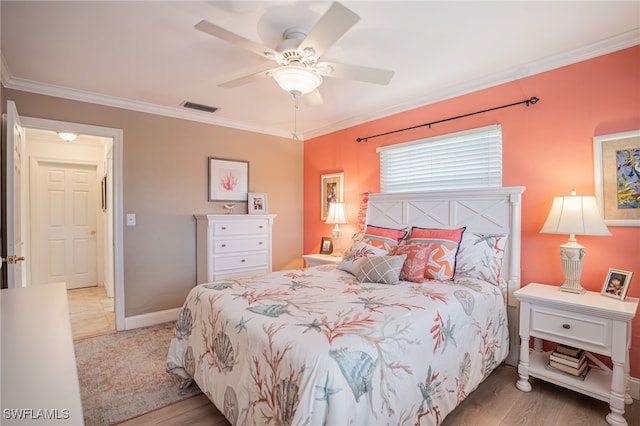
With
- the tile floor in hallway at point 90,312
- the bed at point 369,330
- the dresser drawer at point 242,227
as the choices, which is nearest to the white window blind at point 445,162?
the bed at point 369,330

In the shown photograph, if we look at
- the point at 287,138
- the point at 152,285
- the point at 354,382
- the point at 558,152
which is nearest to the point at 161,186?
the point at 152,285

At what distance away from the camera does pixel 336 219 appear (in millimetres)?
3918

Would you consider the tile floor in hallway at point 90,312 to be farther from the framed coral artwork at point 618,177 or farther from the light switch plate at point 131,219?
the framed coral artwork at point 618,177

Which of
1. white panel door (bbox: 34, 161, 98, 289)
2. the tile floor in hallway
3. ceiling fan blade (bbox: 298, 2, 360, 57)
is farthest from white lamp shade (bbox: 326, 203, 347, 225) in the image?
white panel door (bbox: 34, 161, 98, 289)

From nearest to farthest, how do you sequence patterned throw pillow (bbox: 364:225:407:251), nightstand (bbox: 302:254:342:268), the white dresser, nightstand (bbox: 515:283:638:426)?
nightstand (bbox: 515:283:638:426) → patterned throw pillow (bbox: 364:225:407:251) → the white dresser → nightstand (bbox: 302:254:342:268)

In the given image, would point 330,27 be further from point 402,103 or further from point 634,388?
point 634,388

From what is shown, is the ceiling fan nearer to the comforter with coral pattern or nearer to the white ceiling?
the white ceiling

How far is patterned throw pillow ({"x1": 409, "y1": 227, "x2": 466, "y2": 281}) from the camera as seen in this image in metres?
2.47

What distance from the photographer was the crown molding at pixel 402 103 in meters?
2.21

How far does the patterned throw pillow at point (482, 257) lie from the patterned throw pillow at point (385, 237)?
0.54m

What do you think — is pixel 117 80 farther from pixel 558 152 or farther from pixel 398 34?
pixel 558 152

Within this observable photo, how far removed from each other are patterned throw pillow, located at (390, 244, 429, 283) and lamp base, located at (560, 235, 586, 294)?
0.92m

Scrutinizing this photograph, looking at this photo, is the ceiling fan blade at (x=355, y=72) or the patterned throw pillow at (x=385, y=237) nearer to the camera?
the ceiling fan blade at (x=355, y=72)

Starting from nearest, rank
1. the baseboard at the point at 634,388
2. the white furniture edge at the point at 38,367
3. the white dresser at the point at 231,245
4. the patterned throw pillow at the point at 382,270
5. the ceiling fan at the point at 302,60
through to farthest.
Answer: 1. the white furniture edge at the point at 38,367
2. the ceiling fan at the point at 302,60
3. the baseboard at the point at 634,388
4. the patterned throw pillow at the point at 382,270
5. the white dresser at the point at 231,245
